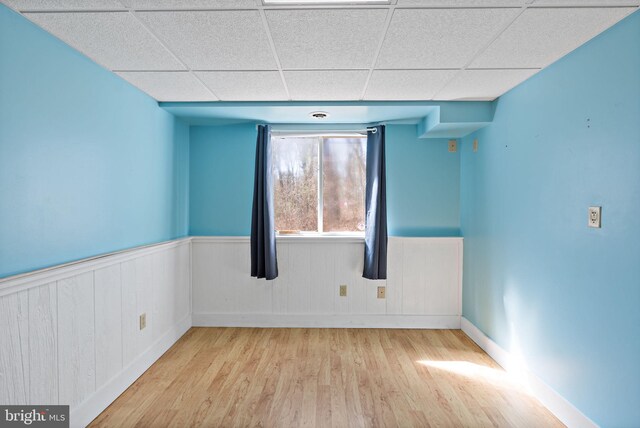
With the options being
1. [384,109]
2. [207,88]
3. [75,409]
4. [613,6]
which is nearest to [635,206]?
[613,6]

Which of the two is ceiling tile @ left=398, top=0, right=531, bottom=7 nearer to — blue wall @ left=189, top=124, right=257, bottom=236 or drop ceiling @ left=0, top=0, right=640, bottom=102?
drop ceiling @ left=0, top=0, right=640, bottom=102

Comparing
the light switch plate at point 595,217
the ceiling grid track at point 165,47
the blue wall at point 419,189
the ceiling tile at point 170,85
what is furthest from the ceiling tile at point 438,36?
the blue wall at point 419,189

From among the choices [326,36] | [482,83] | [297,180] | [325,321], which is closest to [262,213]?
[297,180]

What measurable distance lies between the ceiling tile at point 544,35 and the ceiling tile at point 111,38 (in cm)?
185

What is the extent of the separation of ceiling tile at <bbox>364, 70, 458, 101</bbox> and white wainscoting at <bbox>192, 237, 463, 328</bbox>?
1.45 meters

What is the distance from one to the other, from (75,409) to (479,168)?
11.2 ft

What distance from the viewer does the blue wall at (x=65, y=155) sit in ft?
5.37

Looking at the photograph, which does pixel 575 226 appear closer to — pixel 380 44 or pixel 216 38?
pixel 380 44

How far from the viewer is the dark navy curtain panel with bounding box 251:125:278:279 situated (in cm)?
357

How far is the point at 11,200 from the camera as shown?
163cm

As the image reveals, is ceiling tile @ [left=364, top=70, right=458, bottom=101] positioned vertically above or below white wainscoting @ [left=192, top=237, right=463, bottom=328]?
above

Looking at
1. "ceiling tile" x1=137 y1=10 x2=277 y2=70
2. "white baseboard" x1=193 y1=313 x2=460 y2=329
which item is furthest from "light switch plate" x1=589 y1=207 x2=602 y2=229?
"white baseboard" x1=193 y1=313 x2=460 y2=329

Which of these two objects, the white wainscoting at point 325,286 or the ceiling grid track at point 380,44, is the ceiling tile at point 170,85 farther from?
the white wainscoting at point 325,286

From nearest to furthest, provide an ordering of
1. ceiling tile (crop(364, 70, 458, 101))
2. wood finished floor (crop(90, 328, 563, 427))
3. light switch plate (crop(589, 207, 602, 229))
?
light switch plate (crop(589, 207, 602, 229))
wood finished floor (crop(90, 328, 563, 427))
ceiling tile (crop(364, 70, 458, 101))
